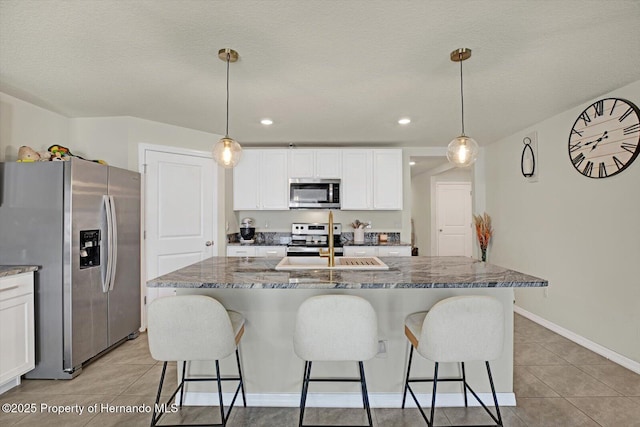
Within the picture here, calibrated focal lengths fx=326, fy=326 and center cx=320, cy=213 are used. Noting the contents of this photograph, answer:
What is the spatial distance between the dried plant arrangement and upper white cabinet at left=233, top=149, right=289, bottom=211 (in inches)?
110

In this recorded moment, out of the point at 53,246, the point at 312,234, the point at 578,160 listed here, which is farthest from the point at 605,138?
the point at 53,246

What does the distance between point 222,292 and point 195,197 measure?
81.2 inches

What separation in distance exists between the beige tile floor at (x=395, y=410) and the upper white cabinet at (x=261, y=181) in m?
2.18

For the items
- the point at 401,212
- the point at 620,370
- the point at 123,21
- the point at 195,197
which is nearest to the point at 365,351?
the point at 123,21

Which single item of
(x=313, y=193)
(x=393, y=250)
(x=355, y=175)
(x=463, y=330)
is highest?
(x=355, y=175)

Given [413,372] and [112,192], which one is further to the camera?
[112,192]

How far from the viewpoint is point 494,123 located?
12.0ft

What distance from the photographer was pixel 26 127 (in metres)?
3.00

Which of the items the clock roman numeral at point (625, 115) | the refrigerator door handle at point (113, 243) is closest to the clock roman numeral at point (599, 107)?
the clock roman numeral at point (625, 115)

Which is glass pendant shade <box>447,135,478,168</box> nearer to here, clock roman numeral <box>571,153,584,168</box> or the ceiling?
the ceiling

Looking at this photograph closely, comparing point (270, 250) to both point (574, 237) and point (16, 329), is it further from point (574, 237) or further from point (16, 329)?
point (574, 237)

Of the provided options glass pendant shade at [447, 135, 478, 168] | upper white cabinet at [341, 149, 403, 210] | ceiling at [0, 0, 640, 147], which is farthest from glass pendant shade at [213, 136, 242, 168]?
upper white cabinet at [341, 149, 403, 210]

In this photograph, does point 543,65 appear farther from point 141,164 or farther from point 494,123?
point 141,164

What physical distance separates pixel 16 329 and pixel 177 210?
68.7 inches
